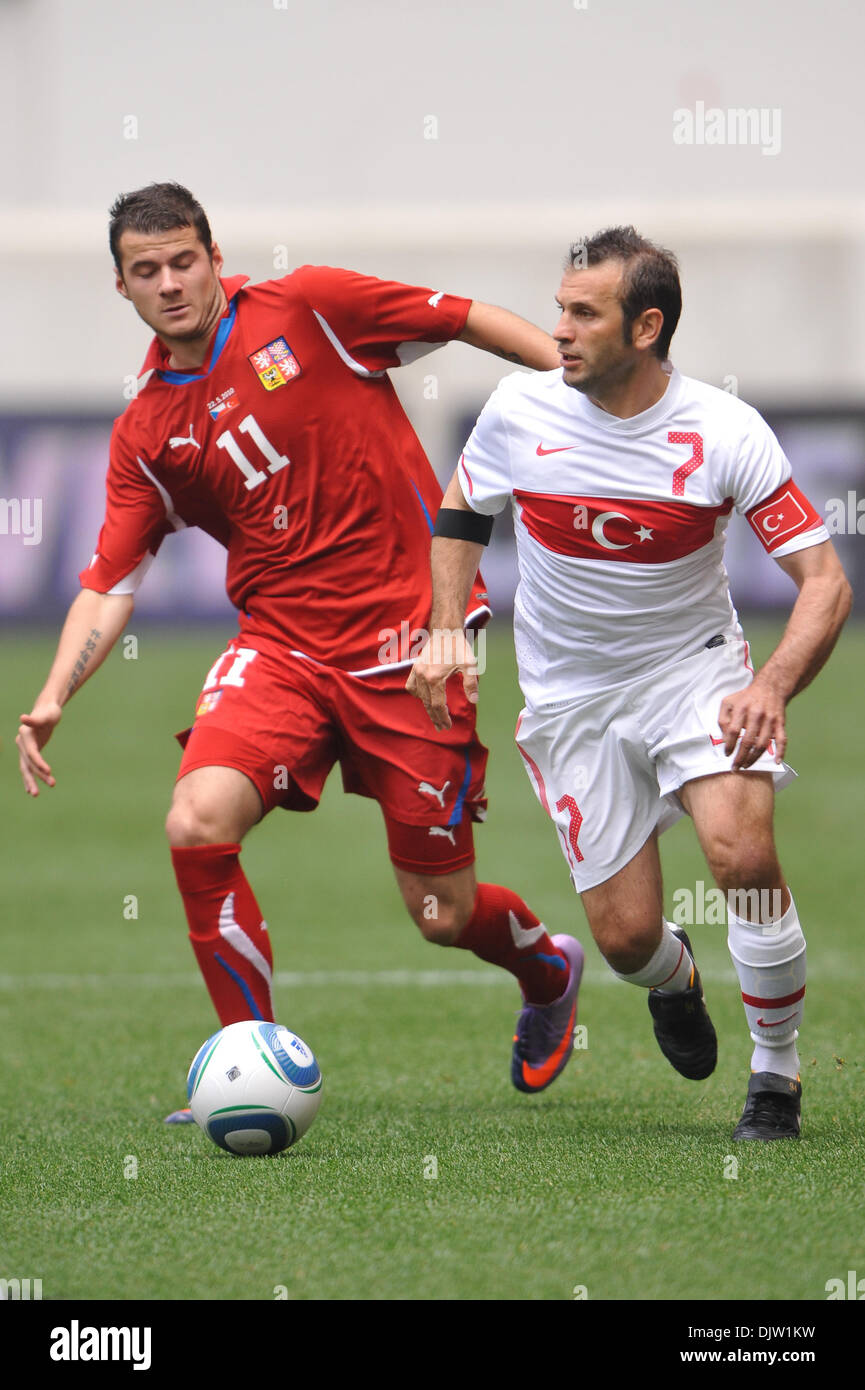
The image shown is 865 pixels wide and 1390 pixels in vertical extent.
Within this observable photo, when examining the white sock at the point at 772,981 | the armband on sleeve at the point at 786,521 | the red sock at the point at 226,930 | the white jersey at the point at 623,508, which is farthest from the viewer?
the red sock at the point at 226,930

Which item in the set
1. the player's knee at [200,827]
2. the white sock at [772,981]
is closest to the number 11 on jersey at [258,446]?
the player's knee at [200,827]

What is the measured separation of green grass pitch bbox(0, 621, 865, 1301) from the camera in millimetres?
3570

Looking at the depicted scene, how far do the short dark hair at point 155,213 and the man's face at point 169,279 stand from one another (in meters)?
0.02

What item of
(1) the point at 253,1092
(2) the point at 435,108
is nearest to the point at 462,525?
(1) the point at 253,1092

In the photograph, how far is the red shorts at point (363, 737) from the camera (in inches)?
199

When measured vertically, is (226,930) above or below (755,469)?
below

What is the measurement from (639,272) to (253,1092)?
2.27 m

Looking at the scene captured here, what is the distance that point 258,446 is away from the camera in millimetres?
5156

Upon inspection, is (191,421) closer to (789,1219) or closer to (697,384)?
(697,384)

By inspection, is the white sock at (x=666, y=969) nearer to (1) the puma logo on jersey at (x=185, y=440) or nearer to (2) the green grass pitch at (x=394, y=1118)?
(2) the green grass pitch at (x=394, y=1118)

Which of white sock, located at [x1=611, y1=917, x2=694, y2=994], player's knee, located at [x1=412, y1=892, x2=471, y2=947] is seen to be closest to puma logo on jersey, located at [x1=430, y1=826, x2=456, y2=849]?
player's knee, located at [x1=412, y1=892, x2=471, y2=947]

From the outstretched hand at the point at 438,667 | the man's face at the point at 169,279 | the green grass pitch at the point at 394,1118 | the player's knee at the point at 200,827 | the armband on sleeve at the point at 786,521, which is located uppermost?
the man's face at the point at 169,279

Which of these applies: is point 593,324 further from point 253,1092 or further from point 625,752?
point 253,1092

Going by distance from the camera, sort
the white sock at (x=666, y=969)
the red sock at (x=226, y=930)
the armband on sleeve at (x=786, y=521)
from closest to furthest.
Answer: the armband on sleeve at (x=786, y=521), the red sock at (x=226, y=930), the white sock at (x=666, y=969)
